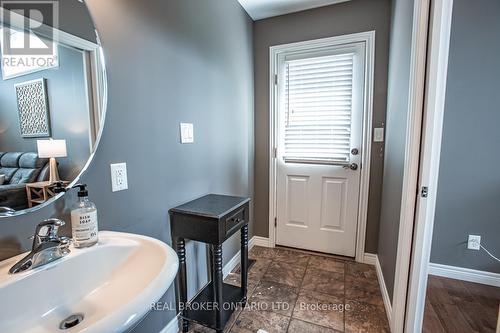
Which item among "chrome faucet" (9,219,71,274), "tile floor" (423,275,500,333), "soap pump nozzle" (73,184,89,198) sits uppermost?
"soap pump nozzle" (73,184,89,198)

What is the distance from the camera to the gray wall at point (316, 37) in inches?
82.4

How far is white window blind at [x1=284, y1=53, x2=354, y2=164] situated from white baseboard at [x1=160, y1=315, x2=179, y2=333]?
5.43 feet

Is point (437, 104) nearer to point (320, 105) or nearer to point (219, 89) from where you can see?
point (320, 105)

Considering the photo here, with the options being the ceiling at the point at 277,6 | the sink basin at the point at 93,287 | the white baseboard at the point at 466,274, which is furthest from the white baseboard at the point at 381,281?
the ceiling at the point at 277,6

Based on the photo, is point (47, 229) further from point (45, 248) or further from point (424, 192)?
point (424, 192)

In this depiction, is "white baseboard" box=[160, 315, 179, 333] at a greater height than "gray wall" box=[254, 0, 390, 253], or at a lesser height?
lesser

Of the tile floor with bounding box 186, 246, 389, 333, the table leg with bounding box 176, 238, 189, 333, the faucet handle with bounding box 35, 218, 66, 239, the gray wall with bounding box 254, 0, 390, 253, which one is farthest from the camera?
the gray wall with bounding box 254, 0, 390, 253

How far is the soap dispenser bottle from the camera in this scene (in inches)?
34.1

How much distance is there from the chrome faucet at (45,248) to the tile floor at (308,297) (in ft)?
3.56

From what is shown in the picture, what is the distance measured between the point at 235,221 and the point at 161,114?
751mm

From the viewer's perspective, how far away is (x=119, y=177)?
113 centimetres

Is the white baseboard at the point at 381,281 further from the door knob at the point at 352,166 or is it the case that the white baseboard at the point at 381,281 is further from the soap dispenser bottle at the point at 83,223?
the soap dispenser bottle at the point at 83,223

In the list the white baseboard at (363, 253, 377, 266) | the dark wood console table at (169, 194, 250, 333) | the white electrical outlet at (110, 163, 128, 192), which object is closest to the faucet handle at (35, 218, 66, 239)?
the white electrical outlet at (110, 163, 128, 192)

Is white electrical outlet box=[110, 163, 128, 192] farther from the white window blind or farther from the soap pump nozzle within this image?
the white window blind
